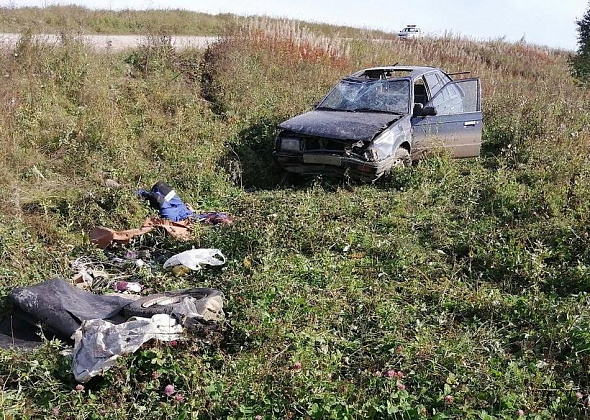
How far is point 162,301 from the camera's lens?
3.99 meters

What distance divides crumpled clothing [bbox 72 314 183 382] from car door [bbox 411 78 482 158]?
17.9 feet

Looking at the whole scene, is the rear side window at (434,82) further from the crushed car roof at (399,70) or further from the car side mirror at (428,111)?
the car side mirror at (428,111)

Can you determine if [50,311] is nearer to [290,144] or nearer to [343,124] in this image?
[290,144]

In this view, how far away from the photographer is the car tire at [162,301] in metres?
3.81

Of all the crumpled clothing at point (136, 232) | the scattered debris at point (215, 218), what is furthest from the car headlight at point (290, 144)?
the crumpled clothing at point (136, 232)

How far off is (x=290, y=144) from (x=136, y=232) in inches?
110

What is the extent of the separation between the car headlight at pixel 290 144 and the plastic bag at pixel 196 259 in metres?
2.83

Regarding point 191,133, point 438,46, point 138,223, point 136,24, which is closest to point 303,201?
point 138,223

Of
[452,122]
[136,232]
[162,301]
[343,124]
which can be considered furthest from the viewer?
[452,122]

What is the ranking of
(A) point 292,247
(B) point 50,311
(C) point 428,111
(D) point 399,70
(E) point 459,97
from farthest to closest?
(E) point 459,97, (D) point 399,70, (C) point 428,111, (A) point 292,247, (B) point 50,311

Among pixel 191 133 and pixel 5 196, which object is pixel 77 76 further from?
pixel 5 196

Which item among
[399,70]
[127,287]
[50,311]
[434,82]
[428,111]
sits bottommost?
[127,287]

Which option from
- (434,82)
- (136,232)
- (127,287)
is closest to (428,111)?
(434,82)

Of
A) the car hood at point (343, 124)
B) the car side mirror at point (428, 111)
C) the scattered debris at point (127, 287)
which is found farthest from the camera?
the car side mirror at point (428, 111)
